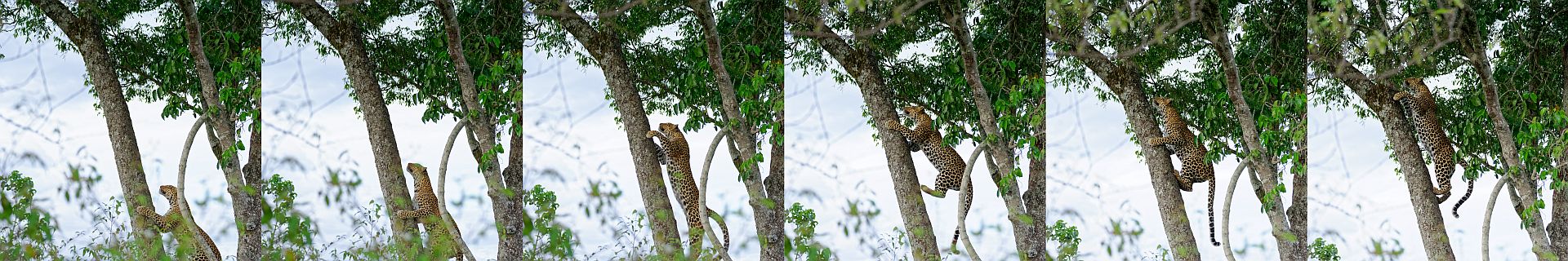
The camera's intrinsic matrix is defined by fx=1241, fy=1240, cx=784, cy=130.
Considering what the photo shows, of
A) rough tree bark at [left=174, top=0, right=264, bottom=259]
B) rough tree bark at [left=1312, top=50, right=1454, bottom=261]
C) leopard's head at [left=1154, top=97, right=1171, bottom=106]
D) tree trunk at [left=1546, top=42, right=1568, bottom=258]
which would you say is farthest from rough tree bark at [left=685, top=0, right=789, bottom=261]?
tree trunk at [left=1546, top=42, right=1568, bottom=258]

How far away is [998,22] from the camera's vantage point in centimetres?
711

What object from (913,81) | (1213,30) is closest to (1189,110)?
(1213,30)

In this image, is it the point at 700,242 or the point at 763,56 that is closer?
the point at 763,56

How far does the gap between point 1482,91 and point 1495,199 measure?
0.72 m

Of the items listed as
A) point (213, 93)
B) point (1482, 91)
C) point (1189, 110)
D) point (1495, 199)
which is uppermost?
point (213, 93)

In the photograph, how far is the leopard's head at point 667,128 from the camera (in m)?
7.21

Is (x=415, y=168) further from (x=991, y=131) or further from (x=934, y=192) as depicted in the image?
Result: (x=991, y=131)

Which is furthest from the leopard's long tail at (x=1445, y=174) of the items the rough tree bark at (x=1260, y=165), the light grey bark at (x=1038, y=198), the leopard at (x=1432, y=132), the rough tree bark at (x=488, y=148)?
the rough tree bark at (x=488, y=148)

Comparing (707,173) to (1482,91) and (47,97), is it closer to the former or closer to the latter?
(47,97)

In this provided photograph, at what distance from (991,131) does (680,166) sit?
182 cm

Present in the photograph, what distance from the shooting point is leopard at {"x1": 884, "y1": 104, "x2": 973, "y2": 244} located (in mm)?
7199

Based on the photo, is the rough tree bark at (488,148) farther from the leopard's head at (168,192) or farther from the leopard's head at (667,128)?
the leopard's head at (168,192)

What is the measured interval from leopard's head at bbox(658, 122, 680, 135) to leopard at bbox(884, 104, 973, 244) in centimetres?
126

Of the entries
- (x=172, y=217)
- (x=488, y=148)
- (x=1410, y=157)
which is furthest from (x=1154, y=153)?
(x=172, y=217)
